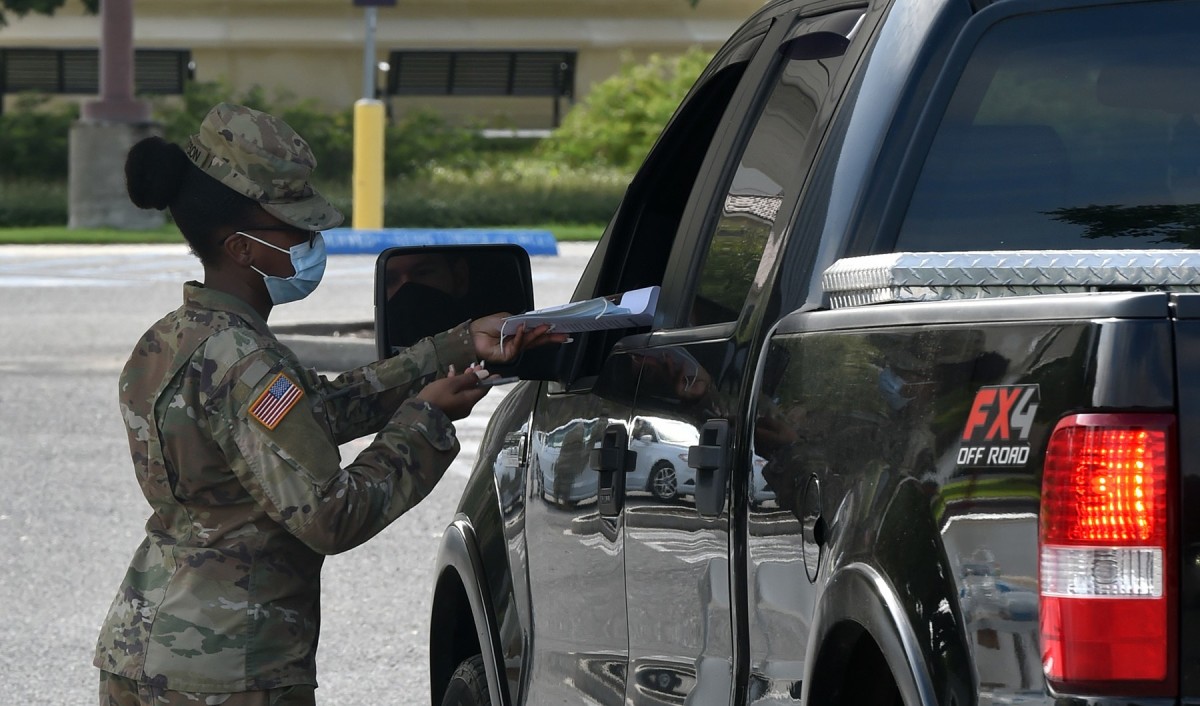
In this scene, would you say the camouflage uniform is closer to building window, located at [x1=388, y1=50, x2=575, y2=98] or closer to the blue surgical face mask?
the blue surgical face mask

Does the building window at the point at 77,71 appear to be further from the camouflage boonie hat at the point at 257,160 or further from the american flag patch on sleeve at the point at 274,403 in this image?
the american flag patch on sleeve at the point at 274,403

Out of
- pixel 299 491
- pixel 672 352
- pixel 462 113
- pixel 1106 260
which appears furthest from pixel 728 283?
pixel 462 113

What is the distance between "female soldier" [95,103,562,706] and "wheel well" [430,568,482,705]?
80cm

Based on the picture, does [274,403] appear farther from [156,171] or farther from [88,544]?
[88,544]

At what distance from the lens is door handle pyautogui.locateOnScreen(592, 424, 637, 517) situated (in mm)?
3166

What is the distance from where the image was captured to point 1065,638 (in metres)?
1.91

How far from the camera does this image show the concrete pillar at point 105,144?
30125mm

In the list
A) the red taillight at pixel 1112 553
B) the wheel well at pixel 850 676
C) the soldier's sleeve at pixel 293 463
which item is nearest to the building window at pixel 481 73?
the soldier's sleeve at pixel 293 463

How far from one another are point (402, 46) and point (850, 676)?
44836mm

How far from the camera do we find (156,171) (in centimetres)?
349

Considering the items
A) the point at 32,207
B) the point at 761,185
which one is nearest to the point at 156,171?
the point at 761,185

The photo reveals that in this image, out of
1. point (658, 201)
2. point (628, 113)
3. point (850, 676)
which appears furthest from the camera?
point (628, 113)

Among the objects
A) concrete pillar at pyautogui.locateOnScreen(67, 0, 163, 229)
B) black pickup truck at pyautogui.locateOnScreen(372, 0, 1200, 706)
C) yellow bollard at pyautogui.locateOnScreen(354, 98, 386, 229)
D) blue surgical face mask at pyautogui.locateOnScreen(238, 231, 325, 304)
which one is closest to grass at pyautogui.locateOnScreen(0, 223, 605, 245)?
concrete pillar at pyautogui.locateOnScreen(67, 0, 163, 229)

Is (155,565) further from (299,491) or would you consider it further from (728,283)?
(728,283)
